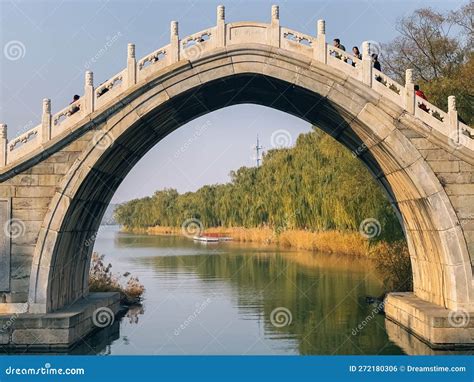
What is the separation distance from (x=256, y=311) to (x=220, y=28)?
8967mm

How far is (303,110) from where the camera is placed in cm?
1845

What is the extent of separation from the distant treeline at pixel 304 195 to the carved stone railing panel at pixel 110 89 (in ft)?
39.8

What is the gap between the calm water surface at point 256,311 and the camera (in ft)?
51.9

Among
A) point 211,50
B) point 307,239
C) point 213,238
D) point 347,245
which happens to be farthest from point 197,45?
point 213,238

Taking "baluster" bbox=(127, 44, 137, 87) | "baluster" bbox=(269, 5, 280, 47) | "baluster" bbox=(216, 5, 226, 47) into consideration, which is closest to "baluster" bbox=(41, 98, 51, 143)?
"baluster" bbox=(127, 44, 137, 87)

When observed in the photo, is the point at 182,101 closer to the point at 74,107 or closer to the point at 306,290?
the point at 74,107

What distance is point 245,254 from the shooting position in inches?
1780

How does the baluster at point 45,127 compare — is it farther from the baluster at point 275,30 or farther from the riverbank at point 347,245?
the riverbank at point 347,245

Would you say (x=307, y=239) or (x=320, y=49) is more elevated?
(x=320, y=49)

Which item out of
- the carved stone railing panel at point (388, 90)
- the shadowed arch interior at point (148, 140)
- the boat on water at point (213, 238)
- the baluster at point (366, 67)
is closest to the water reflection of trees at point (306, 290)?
the shadowed arch interior at point (148, 140)

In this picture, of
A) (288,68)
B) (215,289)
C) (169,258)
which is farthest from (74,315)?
(169,258)

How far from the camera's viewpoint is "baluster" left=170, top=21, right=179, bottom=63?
15883 millimetres

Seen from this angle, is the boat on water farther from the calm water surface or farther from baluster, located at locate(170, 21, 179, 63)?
baluster, located at locate(170, 21, 179, 63)

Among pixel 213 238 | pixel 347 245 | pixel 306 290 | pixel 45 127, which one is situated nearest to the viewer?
pixel 45 127
